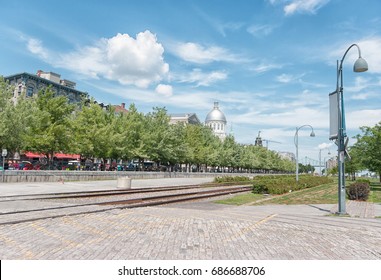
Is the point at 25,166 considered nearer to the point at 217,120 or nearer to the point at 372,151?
the point at 372,151

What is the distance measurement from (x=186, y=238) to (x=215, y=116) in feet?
562

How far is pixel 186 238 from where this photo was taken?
7.86 m

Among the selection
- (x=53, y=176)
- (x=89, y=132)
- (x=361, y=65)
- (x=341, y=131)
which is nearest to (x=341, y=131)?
(x=341, y=131)

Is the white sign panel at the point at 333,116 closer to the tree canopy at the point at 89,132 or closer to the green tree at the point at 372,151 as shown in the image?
the green tree at the point at 372,151

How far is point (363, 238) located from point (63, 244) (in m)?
7.33

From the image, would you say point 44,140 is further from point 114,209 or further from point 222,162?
point 222,162

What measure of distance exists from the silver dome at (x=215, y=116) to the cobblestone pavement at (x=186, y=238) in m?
167

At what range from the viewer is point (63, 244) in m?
6.96

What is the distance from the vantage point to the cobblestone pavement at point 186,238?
6461 mm

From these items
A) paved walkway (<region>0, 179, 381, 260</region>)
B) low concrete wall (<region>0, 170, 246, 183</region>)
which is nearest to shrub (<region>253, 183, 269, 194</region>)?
paved walkway (<region>0, 179, 381, 260</region>)

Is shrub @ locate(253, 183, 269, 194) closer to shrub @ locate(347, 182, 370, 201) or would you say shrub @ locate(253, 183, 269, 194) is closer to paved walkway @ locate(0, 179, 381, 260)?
shrub @ locate(347, 182, 370, 201)

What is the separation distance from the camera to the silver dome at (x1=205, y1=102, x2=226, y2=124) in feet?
584
